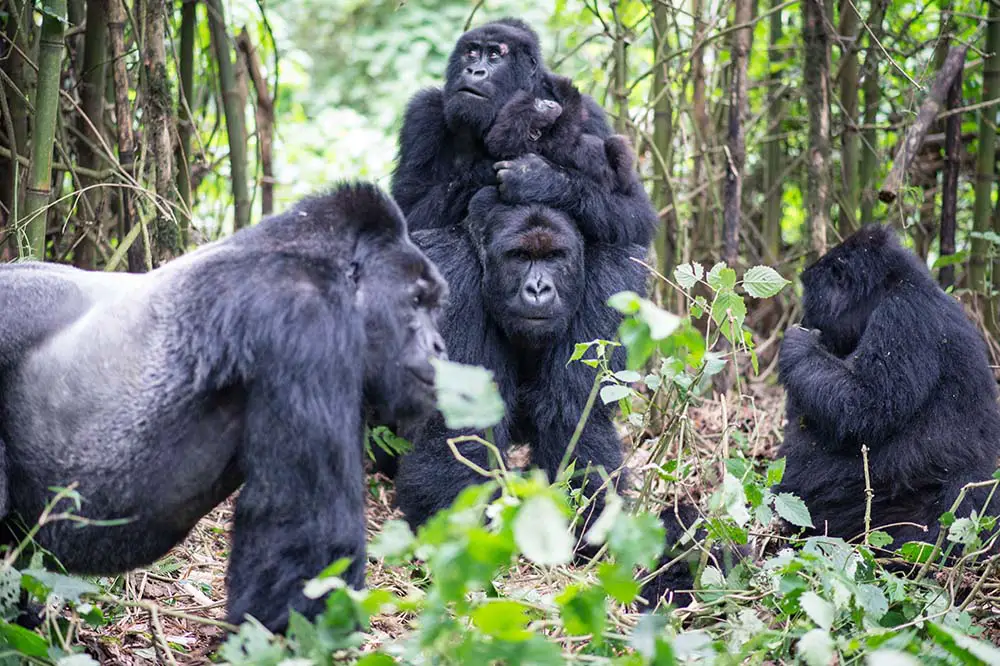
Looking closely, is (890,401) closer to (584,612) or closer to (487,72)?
(487,72)

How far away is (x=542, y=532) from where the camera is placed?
6.28 ft

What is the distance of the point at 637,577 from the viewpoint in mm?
3396

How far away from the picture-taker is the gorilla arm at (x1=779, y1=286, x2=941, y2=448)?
383 centimetres

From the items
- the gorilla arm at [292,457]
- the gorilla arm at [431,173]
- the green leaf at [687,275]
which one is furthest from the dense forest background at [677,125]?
the gorilla arm at [292,457]

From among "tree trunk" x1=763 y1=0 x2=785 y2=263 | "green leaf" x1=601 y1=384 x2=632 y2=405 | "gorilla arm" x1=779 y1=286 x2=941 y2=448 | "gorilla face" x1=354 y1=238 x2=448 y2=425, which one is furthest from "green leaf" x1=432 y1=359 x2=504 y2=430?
"tree trunk" x1=763 y1=0 x2=785 y2=263

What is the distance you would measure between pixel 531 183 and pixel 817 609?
2166mm

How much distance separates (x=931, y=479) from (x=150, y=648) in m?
2.52

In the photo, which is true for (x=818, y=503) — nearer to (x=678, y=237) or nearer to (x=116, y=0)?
(x=678, y=237)

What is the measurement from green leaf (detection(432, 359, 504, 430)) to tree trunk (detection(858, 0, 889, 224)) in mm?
4021

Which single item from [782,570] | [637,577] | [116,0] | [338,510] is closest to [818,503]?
[637,577]

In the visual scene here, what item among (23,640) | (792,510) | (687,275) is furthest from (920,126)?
(23,640)

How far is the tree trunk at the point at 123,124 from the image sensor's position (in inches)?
160

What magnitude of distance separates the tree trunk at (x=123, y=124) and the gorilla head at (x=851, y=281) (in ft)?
7.84

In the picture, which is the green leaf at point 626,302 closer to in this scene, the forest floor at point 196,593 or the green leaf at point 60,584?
the forest floor at point 196,593
